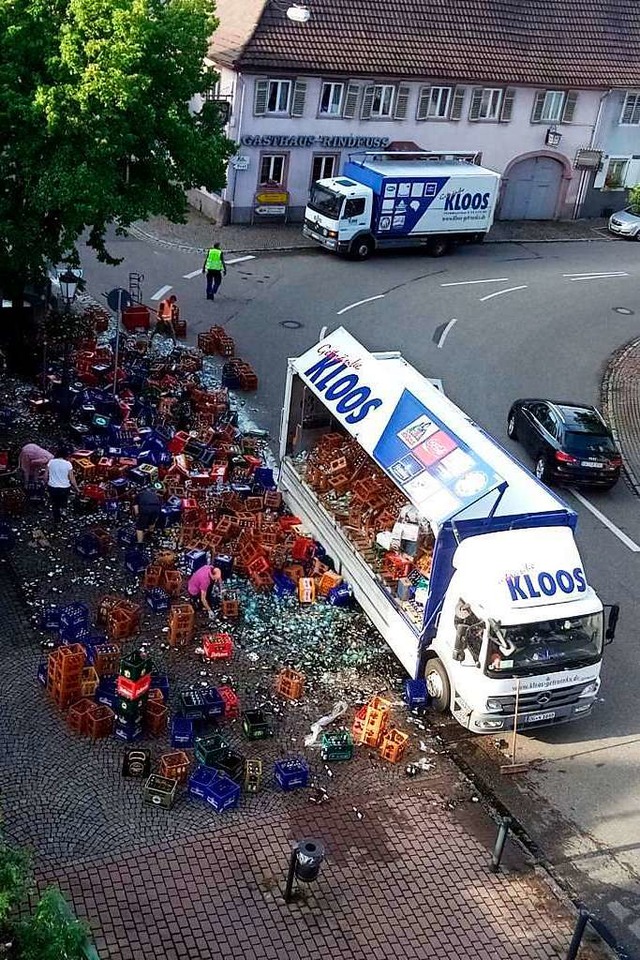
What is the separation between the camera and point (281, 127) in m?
37.2

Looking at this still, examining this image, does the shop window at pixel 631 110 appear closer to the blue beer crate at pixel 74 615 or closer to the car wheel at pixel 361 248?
the car wheel at pixel 361 248

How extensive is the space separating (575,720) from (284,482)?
23.5 ft

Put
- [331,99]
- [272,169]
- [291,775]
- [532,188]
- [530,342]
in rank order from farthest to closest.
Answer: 1. [532,188]
2. [272,169]
3. [331,99]
4. [530,342]
5. [291,775]

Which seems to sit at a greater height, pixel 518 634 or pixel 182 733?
pixel 518 634

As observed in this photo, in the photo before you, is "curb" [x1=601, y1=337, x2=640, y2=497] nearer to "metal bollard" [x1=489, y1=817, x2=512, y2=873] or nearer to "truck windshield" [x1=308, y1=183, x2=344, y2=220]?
"truck windshield" [x1=308, y1=183, x2=344, y2=220]

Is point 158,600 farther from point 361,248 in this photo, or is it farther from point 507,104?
point 507,104

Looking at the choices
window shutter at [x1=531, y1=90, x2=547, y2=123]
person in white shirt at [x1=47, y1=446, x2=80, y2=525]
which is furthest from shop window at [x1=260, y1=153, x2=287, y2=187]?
person in white shirt at [x1=47, y1=446, x2=80, y2=525]

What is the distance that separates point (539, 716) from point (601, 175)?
113 ft

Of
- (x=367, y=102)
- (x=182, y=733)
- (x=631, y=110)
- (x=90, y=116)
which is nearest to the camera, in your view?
(x=182, y=733)

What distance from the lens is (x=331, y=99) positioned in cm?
3781

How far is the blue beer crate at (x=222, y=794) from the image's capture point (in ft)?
44.5

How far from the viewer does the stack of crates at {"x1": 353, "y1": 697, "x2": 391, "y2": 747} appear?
14.9m

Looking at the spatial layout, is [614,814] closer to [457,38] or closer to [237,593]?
[237,593]

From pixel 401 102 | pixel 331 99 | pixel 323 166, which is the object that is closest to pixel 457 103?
pixel 401 102
